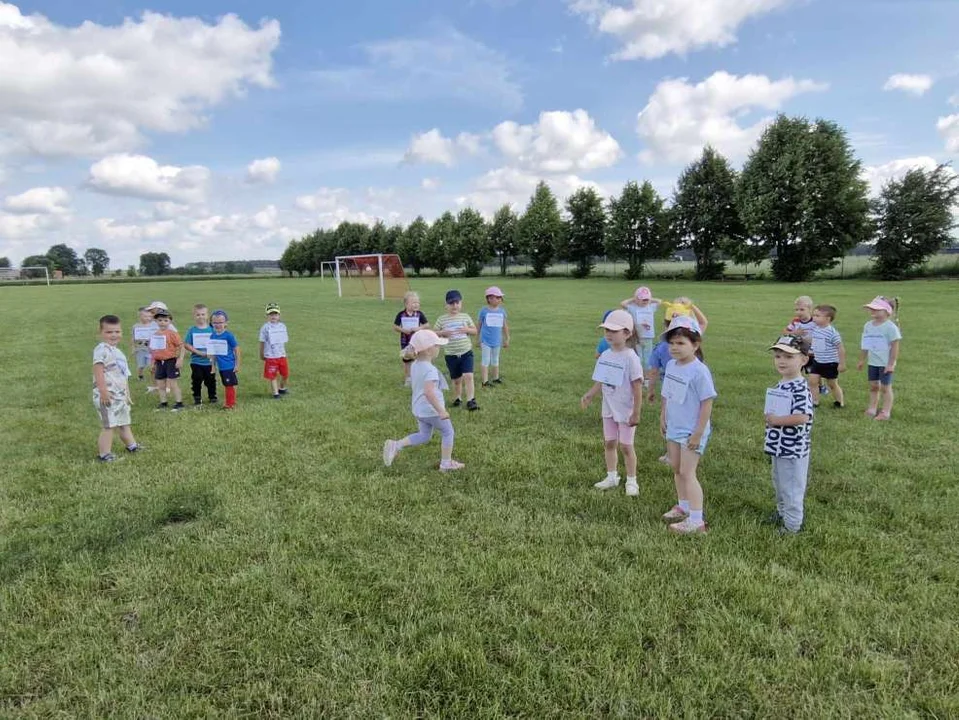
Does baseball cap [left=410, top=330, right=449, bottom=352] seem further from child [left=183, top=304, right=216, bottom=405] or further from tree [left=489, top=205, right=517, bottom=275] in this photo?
tree [left=489, top=205, right=517, bottom=275]

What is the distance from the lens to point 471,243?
72.4 m

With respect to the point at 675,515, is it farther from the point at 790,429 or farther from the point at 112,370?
the point at 112,370

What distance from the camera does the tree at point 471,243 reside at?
72.0 metres

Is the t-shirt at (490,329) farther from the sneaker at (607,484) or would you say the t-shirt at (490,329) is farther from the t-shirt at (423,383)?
the sneaker at (607,484)

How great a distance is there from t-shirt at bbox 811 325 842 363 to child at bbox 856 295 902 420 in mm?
369

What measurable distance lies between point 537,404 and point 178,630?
20.4ft

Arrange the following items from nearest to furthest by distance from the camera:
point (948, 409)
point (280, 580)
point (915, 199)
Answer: point (280, 580) < point (948, 409) < point (915, 199)

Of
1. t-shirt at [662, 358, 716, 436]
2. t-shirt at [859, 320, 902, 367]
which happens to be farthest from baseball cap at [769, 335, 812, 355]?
t-shirt at [859, 320, 902, 367]

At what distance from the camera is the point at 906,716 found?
2.72m

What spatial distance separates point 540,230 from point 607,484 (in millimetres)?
60997

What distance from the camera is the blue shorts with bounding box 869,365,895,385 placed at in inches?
302

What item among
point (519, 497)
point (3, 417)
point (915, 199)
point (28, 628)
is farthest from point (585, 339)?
point (915, 199)

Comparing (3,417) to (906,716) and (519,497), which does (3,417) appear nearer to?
(519,497)

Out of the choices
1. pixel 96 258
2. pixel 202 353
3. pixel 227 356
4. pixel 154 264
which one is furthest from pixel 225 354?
pixel 96 258
